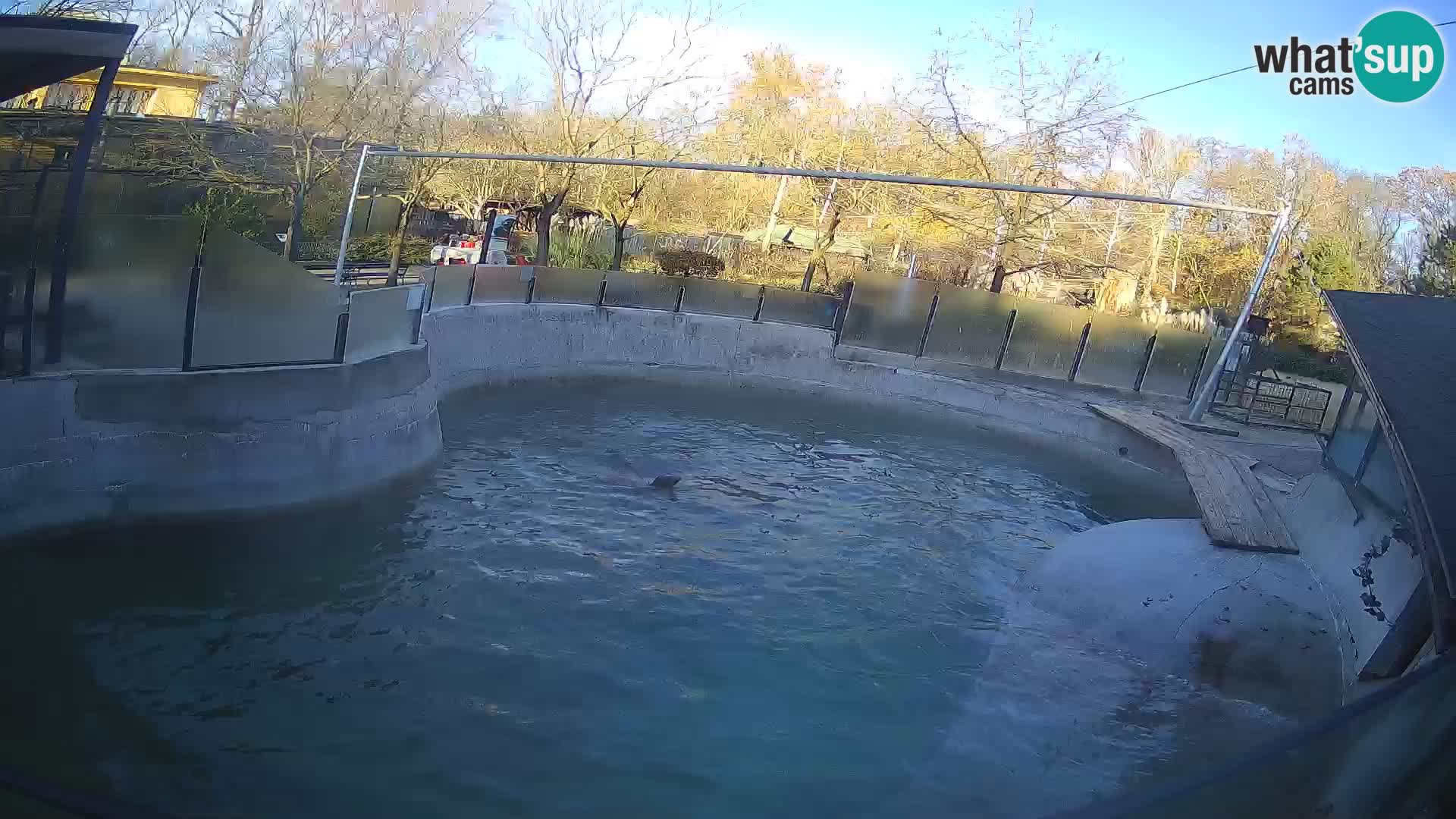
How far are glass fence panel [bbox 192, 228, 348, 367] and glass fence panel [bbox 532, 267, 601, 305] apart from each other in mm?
9622

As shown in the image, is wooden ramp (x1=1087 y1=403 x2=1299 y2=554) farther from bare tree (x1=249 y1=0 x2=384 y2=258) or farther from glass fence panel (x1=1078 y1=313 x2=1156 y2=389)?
bare tree (x1=249 y1=0 x2=384 y2=258)

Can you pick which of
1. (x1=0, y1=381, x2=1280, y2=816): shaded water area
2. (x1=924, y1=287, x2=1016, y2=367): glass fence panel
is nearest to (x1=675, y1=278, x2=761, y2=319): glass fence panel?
(x1=924, y1=287, x2=1016, y2=367): glass fence panel

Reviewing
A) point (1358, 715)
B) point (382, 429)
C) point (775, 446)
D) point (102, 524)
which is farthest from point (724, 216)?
point (1358, 715)

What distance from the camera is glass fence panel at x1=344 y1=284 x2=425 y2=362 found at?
13.2m

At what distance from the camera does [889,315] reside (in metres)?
25.4

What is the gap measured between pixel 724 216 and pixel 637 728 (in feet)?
129

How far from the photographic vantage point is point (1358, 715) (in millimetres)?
3529

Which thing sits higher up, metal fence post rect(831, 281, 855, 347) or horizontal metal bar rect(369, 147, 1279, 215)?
horizontal metal bar rect(369, 147, 1279, 215)

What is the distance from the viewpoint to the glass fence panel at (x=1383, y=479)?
791 centimetres

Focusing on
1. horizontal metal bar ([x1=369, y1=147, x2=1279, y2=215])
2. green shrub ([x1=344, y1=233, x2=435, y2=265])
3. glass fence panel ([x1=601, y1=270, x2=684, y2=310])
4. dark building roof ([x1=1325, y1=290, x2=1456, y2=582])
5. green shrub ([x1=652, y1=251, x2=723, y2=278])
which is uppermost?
horizontal metal bar ([x1=369, y1=147, x2=1279, y2=215])

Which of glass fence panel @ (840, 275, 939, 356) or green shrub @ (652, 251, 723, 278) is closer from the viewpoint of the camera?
glass fence panel @ (840, 275, 939, 356)

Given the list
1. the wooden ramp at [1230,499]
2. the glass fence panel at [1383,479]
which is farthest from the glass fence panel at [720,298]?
the glass fence panel at [1383,479]

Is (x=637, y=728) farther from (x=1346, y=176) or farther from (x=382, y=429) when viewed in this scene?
(x=1346, y=176)

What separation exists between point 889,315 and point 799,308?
7.23 feet
